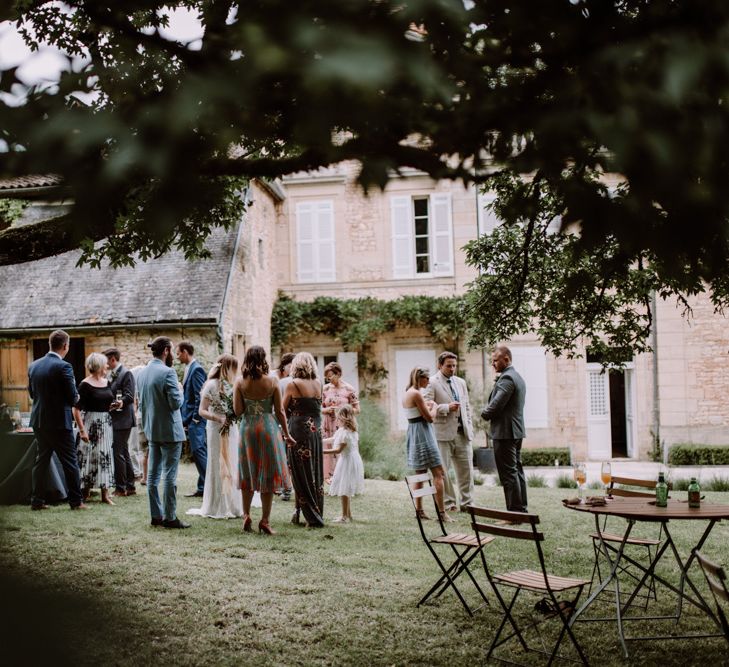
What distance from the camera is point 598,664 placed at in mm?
4199

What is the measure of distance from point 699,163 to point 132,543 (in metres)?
6.32

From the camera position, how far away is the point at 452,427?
Answer: 29.3ft

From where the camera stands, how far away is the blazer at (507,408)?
7969 millimetres

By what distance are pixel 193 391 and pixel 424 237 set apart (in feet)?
34.7

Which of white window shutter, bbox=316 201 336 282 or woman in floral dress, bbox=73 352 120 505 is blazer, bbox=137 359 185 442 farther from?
white window shutter, bbox=316 201 336 282

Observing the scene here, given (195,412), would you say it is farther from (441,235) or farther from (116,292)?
(441,235)

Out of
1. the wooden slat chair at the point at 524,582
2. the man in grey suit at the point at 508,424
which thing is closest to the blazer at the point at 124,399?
the man in grey suit at the point at 508,424

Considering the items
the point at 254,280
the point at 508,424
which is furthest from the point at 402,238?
the point at 508,424

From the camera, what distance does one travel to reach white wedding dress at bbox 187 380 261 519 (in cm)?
823

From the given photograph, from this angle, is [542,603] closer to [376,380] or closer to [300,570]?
[300,570]

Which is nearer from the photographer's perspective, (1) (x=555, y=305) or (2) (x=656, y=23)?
(2) (x=656, y=23)

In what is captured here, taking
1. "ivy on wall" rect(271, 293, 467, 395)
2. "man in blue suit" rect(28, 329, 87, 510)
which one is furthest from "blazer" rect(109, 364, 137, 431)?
"ivy on wall" rect(271, 293, 467, 395)

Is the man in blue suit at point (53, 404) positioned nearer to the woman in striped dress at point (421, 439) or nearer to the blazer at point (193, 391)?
the blazer at point (193, 391)

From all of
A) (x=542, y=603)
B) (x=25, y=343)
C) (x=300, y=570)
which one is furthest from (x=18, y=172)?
(x=25, y=343)
